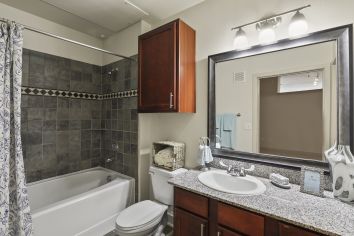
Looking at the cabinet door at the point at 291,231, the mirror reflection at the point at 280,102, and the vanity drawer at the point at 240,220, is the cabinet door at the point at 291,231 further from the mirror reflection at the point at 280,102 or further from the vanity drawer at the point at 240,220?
the mirror reflection at the point at 280,102

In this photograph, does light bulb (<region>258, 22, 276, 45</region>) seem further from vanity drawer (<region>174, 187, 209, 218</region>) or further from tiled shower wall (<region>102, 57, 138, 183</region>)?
tiled shower wall (<region>102, 57, 138, 183</region>)

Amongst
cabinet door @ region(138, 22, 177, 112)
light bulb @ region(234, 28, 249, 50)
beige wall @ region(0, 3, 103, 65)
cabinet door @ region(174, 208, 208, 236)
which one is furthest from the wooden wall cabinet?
beige wall @ region(0, 3, 103, 65)

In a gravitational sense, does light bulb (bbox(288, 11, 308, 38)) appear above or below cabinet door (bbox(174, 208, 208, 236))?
above

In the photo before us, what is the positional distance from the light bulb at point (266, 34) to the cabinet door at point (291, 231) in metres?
1.28

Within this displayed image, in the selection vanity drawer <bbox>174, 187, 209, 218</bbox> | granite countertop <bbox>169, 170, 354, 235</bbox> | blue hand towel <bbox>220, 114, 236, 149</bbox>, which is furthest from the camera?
blue hand towel <bbox>220, 114, 236, 149</bbox>

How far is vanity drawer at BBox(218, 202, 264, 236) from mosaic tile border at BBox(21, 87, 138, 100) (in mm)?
1658

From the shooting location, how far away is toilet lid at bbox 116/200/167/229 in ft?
5.08

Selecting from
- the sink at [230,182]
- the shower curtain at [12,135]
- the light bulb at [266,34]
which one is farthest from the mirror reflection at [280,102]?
the shower curtain at [12,135]

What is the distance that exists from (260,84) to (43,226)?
7.09 feet

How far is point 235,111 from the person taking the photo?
5.50 feet

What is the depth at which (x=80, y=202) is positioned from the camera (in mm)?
1759

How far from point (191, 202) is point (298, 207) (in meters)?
0.66

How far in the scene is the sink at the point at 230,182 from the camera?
1.33 meters

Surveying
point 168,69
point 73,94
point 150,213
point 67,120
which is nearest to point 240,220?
point 150,213
